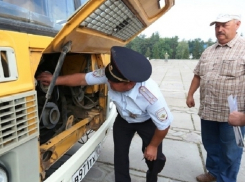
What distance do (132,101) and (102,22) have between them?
707mm

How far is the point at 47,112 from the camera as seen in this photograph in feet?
6.14

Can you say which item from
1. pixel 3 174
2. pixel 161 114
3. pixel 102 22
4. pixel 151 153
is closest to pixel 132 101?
pixel 161 114

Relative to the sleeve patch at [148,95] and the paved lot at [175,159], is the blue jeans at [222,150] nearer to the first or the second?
the paved lot at [175,159]

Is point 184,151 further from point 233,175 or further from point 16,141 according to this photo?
point 16,141

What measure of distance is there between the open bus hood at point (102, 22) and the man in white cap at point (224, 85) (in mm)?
639

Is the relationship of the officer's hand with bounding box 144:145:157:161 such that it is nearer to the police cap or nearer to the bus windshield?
the police cap

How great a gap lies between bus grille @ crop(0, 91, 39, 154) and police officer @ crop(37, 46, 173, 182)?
485 millimetres

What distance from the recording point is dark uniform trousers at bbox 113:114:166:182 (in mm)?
2158

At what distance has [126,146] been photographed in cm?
230

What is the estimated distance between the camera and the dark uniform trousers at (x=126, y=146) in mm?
2158

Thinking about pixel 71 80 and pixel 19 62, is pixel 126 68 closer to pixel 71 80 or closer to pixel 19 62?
pixel 71 80

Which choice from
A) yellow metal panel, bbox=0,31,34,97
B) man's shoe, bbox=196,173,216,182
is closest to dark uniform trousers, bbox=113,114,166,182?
man's shoe, bbox=196,173,216,182

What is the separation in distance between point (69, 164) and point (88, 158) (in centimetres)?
37

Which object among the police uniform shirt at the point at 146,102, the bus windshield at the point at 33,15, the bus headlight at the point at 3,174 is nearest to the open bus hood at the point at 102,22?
the bus windshield at the point at 33,15
